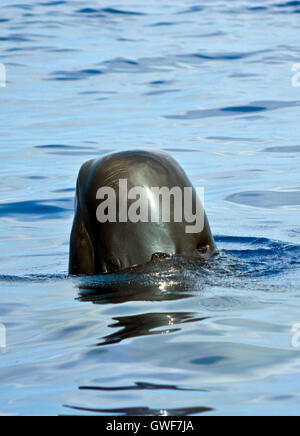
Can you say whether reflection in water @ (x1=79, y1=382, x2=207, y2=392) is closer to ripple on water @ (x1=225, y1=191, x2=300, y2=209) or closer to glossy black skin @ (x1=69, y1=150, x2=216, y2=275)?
glossy black skin @ (x1=69, y1=150, x2=216, y2=275)

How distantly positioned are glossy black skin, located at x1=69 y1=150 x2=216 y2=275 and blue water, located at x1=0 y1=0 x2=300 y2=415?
14 cm

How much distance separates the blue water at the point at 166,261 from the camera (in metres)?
4.31

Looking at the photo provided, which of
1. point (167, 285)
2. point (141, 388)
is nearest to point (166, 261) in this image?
point (167, 285)

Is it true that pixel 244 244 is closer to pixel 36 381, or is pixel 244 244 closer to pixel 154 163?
pixel 154 163

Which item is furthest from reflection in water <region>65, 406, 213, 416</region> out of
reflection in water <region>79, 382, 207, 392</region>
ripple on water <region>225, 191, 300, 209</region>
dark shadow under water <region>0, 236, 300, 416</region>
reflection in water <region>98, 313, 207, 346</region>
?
ripple on water <region>225, 191, 300, 209</region>

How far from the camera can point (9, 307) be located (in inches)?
238

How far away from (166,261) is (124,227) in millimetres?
371

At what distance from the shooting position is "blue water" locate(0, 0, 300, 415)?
431 centimetres

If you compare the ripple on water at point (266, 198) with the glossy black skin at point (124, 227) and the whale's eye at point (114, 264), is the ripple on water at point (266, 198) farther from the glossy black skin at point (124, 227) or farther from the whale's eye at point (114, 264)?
the whale's eye at point (114, 264)

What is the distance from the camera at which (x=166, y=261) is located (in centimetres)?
604

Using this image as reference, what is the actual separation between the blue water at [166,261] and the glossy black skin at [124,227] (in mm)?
136
